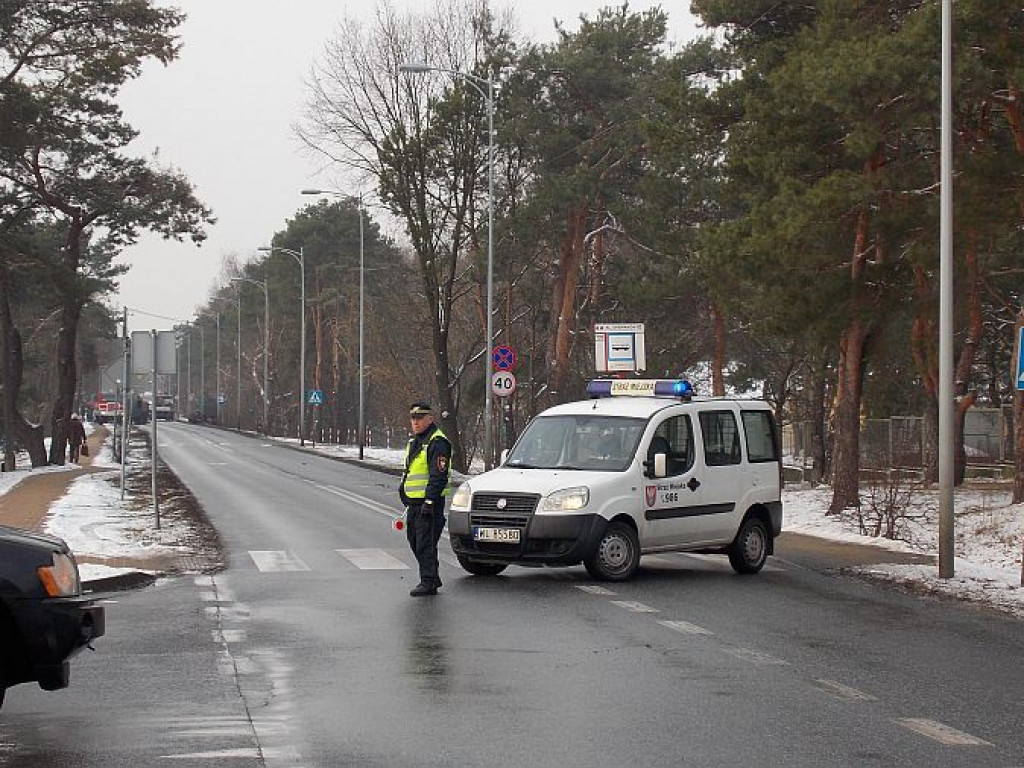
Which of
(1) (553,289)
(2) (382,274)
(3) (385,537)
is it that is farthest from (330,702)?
(2) (382,274)

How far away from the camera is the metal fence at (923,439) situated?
4666cm

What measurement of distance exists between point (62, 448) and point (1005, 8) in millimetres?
34575

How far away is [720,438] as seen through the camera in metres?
18.2

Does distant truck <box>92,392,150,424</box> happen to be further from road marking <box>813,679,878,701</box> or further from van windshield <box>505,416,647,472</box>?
road marking <box>813,679,878,701</box>

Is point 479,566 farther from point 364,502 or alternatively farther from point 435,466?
point 364,502

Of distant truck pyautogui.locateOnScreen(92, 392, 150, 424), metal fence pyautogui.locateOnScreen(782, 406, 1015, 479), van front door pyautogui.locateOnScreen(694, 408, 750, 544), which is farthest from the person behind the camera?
distant truck pyautogui.locateOnScreen(92, 392, 150, 424)

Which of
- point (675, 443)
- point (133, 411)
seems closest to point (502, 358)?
point (675, 443)

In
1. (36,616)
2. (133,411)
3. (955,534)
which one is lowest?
(955,534)

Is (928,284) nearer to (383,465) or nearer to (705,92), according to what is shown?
(705,92)

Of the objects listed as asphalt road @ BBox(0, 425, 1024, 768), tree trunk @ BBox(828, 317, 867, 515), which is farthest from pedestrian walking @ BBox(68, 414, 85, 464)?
asphalt road @ BBox(0, 425, 1024, 768)

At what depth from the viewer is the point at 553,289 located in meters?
57.5

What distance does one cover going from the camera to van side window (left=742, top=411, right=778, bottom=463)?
1862 cm

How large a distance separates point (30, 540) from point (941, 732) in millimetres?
4932

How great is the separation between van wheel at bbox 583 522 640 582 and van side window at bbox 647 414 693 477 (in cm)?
104
